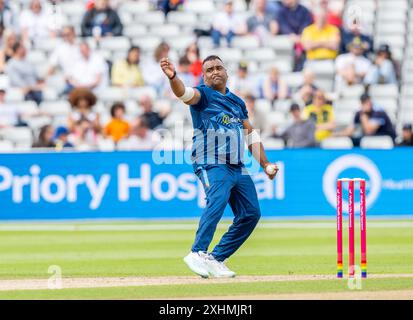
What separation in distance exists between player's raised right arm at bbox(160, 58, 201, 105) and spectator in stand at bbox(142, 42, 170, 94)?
12995mm

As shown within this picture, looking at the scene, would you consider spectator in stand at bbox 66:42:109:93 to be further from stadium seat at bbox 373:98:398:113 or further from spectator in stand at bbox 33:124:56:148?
stadium seat at bbox 373:98:398:113

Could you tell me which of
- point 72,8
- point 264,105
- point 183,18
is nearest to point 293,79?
point 264,105

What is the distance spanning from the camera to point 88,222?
20672 millimetres

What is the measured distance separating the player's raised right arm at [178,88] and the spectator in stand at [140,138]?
10508mm

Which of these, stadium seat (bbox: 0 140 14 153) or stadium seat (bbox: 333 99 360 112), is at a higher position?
stadium seat (bbox: 333 99 360 112)

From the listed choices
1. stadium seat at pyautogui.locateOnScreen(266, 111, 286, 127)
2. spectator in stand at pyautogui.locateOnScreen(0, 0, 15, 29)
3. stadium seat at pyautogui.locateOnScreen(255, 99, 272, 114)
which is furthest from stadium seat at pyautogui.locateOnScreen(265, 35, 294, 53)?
spectator in stand at pyautogui.locateOnScreen(0, 0, 15, 29)

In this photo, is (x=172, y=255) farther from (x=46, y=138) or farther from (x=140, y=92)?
(x=140, y=92)

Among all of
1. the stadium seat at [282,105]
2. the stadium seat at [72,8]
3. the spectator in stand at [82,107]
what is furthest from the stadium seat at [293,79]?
the stadium seat at [72,8]

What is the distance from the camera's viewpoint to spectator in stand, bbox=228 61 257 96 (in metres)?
23.6

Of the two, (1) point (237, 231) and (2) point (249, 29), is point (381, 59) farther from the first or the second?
(1) point (237, 231)

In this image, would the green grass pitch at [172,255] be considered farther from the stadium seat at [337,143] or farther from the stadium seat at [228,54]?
the stadium seat at [228,54]

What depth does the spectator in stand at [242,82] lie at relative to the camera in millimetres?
23594

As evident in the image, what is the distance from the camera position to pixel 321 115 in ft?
75.8
